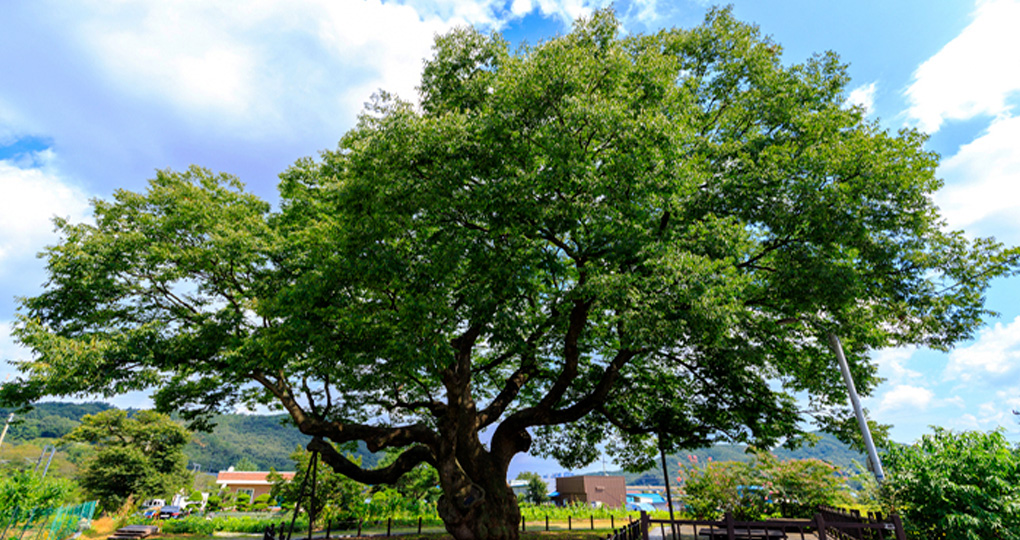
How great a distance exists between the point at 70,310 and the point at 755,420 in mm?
20357

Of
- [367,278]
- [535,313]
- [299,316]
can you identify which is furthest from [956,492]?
[299,316]

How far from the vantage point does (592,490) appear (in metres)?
Result: 39.7

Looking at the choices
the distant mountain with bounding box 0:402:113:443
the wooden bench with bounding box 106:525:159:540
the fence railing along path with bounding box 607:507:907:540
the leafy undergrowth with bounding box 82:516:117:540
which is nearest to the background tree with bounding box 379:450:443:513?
the leafy undergrowth with bounding box 82:516:117:540

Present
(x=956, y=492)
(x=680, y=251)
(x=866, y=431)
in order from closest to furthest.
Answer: (x=956, y=492)
(x=680, y=251)
(x=866, y=431)

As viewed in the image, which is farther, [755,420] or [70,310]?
[755,420]

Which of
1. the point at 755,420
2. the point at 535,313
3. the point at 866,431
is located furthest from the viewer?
the point at 755,420

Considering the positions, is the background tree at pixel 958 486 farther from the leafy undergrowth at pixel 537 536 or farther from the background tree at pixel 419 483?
the background tree at pixel 419 483

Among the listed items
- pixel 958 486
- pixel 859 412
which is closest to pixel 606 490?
pixel 859 412

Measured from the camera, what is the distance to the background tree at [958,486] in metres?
6.58

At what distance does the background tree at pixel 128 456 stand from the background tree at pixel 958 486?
142 ft

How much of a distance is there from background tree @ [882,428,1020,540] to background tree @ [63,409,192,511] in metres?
43.3

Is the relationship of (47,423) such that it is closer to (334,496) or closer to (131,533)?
(334,496)

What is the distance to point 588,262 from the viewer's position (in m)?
10.0

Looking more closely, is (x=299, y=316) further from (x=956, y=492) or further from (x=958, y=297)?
(x=958, y=297)
